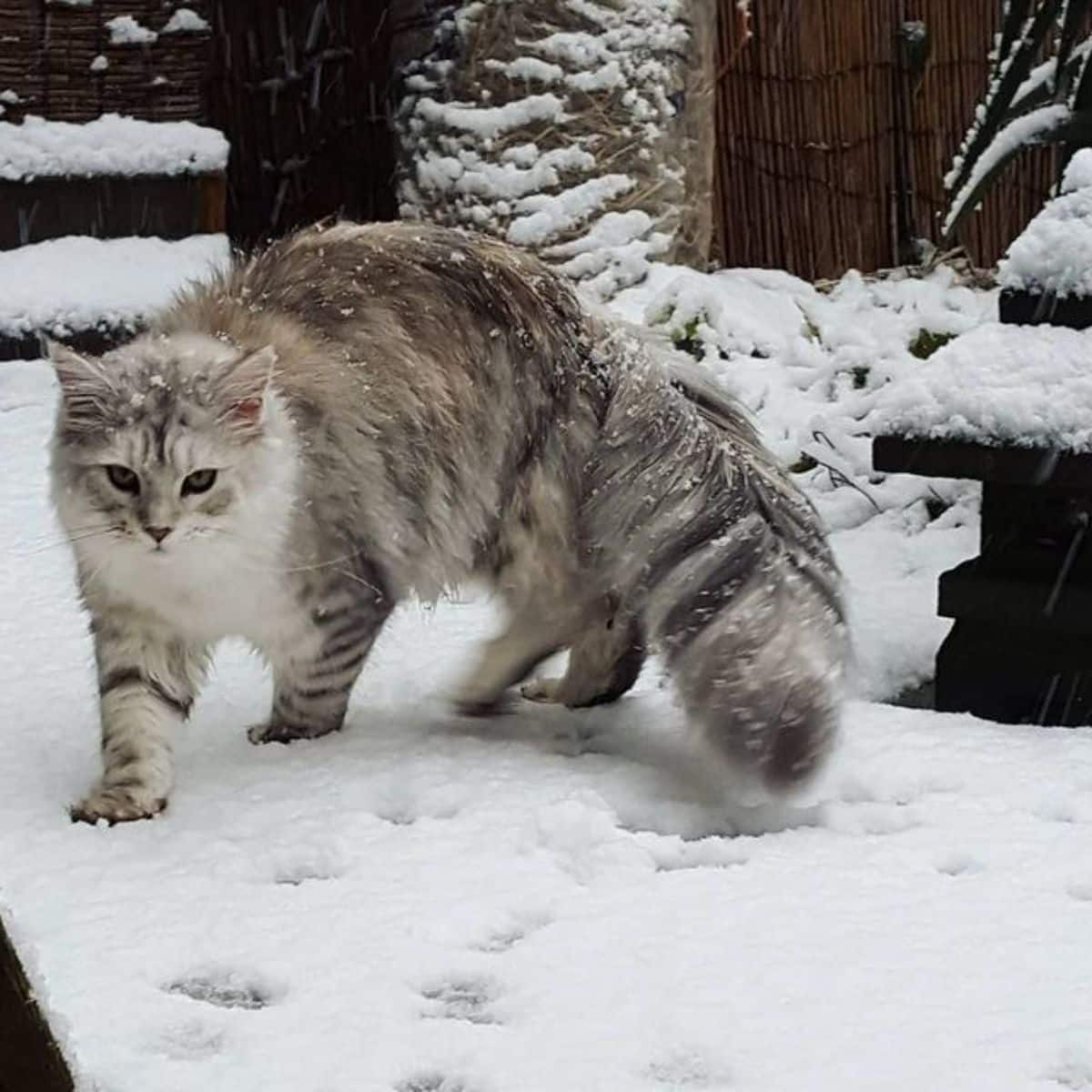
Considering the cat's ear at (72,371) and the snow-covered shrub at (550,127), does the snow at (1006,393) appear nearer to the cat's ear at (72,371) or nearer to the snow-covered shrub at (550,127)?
the cat's ear at (72,371)

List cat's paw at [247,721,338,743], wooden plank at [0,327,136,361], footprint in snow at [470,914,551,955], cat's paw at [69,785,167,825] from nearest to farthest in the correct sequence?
footprint in snow at [470,914,551,955] < cat's paw at [69,785,167,825] < cat's paw at [247,721,338,743] < wooden plank at [0,327,136,361]

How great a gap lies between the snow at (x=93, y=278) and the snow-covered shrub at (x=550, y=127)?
73cm

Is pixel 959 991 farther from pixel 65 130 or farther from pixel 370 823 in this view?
pixel 65 130

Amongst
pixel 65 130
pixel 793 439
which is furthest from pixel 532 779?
pixel 65 130

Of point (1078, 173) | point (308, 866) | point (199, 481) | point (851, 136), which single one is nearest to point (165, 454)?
point (199, 481)

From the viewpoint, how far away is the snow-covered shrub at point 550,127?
18.7 ft

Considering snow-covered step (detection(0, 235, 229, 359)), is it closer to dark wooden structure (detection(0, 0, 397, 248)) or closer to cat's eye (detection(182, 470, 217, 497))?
dark wooden structure (detection(0, 0, 397, 248))

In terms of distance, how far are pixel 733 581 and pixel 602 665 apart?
50 cm

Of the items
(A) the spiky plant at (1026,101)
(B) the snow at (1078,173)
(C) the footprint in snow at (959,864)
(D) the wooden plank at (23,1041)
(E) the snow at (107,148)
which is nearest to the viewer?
(D) the wooden plank at (23,1041)

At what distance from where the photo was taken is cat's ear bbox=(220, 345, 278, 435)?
2873mm

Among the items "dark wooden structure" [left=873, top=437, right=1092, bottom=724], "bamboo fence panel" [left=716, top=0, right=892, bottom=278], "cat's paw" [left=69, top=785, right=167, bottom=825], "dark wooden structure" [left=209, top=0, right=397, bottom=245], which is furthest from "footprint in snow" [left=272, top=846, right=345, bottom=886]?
"bamboo fence panel" [left=716, top=0, right=892, bottom=278]

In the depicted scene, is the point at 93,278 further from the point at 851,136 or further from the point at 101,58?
the point at 851,136

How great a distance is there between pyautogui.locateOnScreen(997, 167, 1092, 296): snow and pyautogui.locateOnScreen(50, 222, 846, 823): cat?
0.68m

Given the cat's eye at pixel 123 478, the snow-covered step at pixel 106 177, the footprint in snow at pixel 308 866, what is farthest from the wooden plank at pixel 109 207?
the footprint in snow at pixel 308 866
